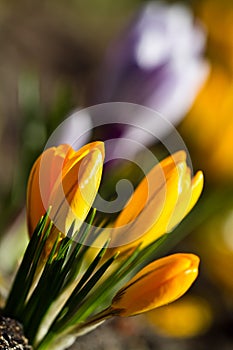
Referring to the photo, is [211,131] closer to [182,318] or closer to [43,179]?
[182,318]

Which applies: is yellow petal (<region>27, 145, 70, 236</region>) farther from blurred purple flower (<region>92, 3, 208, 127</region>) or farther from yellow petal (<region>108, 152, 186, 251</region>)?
blurred purple flower (<region>92, 3, 208, 127</region>)

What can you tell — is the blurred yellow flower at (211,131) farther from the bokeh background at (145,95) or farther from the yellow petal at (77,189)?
the yellow petal at (77,189)

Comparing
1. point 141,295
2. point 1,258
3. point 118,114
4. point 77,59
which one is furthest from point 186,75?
point 77,59

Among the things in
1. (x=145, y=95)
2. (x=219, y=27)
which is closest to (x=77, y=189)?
(x=145, y=95)

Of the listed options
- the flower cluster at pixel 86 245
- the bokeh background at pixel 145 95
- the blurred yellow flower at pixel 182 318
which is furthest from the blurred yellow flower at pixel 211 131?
the flower cluster at pixel 86 245

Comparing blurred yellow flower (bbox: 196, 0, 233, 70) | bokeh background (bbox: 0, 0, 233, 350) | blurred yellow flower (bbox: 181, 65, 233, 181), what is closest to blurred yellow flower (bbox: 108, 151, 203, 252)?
bokeh background (bbox: 0, 0, 233, 350)

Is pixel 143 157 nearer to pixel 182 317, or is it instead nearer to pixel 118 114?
pixel 118 114

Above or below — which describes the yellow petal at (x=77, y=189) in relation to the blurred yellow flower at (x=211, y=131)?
above

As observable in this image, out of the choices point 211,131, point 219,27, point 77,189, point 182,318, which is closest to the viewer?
point 77,189
